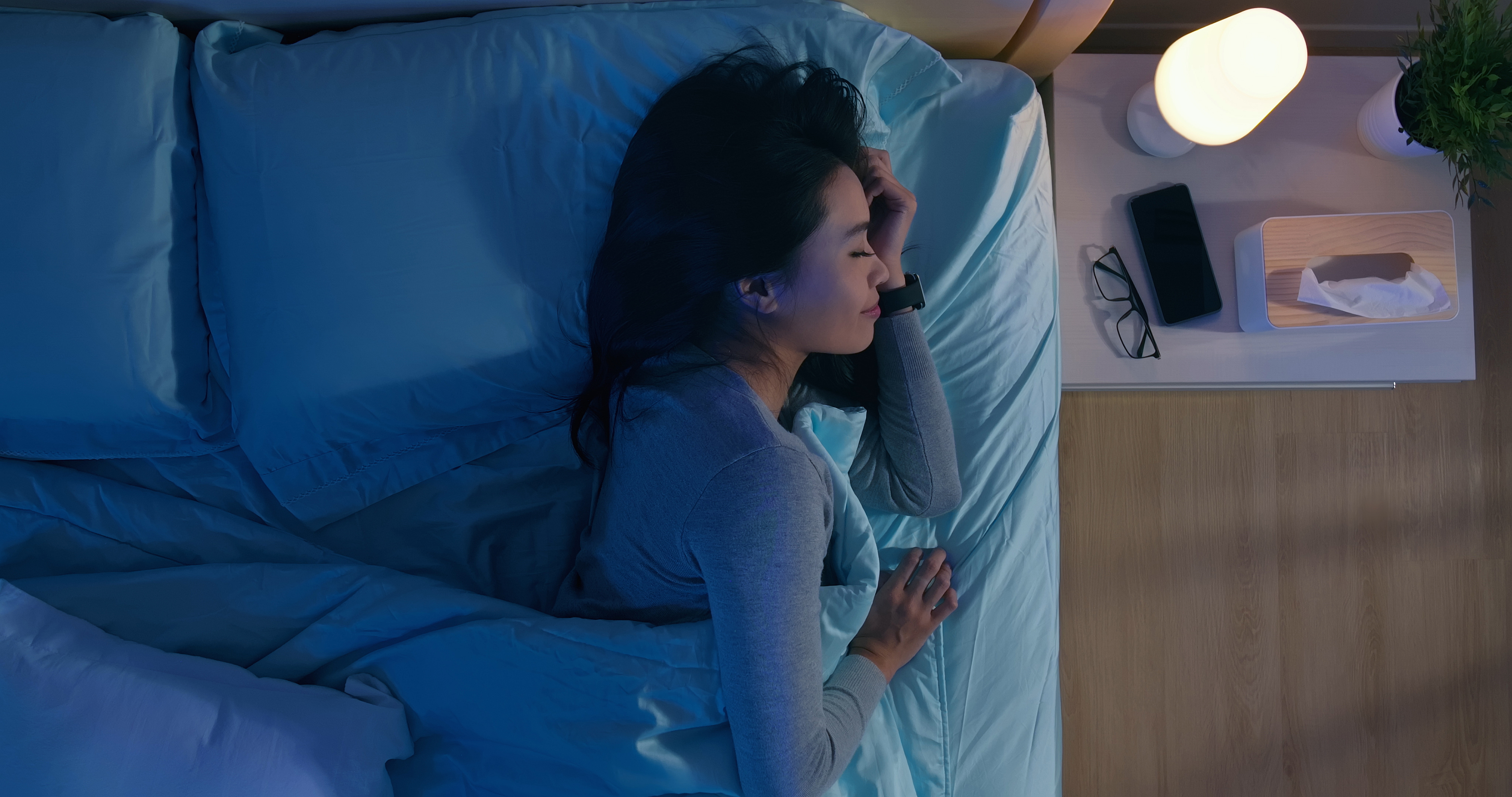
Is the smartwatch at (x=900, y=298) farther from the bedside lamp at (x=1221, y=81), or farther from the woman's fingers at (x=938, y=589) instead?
A: the bedside lamp at (x=1221, y=81)

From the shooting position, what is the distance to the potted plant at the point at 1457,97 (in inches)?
40.6

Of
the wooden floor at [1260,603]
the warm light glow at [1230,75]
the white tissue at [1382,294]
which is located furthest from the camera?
the wooden floor at [1260,603]

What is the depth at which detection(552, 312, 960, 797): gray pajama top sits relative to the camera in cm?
80

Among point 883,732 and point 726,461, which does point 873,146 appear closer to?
point 726,461

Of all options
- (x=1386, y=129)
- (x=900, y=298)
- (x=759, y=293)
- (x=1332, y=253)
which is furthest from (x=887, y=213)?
(x=1386, y=129)

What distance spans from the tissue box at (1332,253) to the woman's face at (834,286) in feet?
2.02

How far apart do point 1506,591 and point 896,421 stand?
1.31m

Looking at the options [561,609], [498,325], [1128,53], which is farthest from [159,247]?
[1128,53]

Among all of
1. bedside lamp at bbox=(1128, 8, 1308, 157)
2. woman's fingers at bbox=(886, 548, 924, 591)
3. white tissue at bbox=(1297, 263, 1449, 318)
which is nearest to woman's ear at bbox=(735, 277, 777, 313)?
woman's fingers at bbox=(886, 548, 924, 591)

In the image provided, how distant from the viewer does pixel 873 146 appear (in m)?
1.09

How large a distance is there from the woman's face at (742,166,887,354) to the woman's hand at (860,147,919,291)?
0.29ft

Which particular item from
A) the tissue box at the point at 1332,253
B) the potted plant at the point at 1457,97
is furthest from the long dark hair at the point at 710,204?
the potted plant at the point at 1457,97

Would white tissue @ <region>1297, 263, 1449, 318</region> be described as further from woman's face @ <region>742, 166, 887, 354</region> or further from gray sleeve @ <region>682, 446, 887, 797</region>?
gray sleeve @ <region>682, 446, 887, 797</region>

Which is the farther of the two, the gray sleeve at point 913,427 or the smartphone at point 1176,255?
the smartphone at point 1176,255
